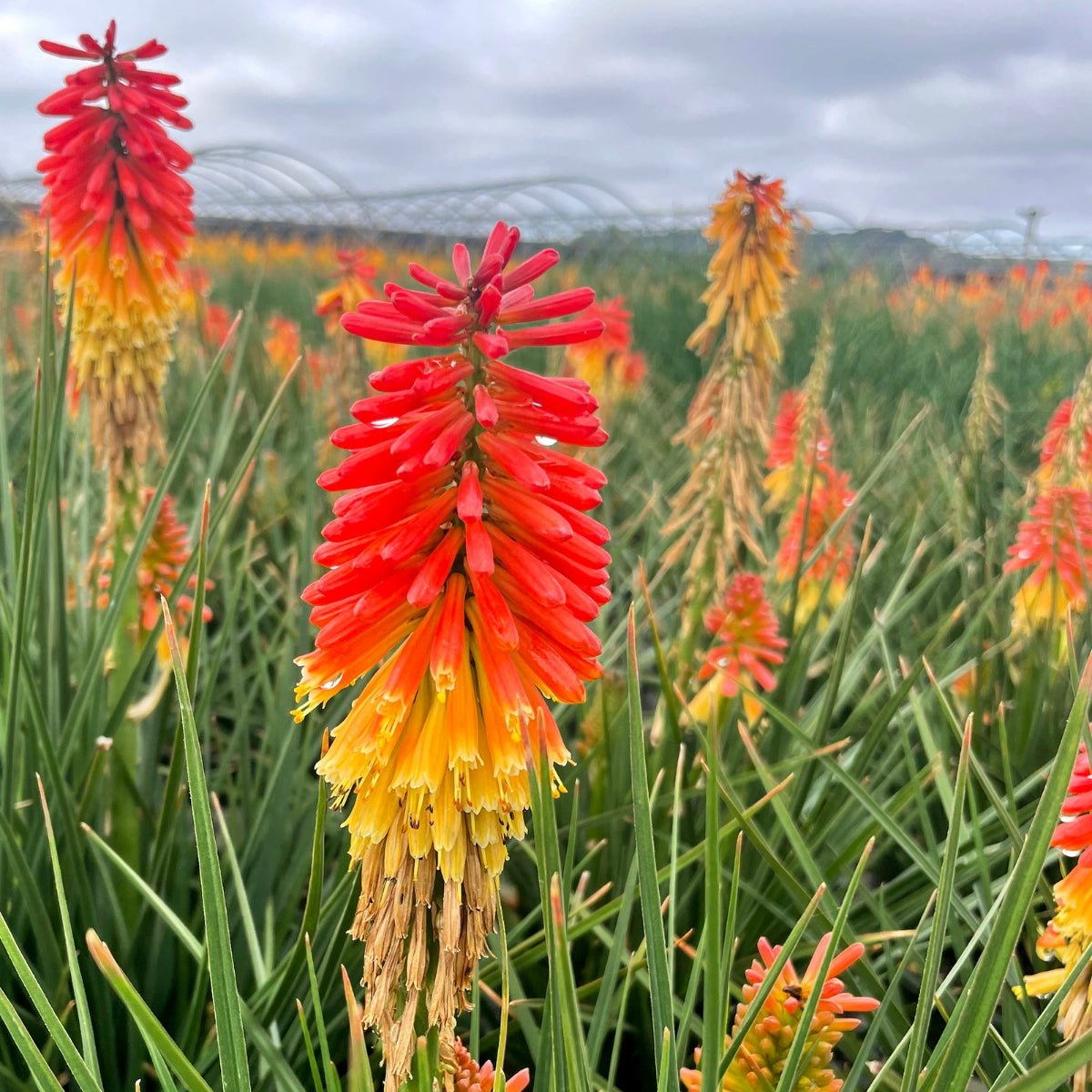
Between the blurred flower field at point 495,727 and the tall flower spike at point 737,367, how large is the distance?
1 cm

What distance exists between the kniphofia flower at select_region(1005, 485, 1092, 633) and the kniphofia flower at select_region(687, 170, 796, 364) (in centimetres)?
90

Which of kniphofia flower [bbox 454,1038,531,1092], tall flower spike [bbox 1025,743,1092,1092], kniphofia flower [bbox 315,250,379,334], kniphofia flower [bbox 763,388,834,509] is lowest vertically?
kniphofia flower [bbox 454,1038,531,1092]

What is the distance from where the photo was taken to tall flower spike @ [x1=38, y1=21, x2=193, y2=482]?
2094 mm

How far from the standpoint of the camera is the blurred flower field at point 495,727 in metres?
0.99

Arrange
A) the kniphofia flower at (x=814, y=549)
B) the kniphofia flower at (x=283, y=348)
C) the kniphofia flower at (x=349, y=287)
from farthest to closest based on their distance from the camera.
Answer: the kniphofia flower at (x=283, y=348) → the kniphofia flower at (x=349, y=287) → the kniphofia flower at (x=814, y=549)

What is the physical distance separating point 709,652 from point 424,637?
1590 mm

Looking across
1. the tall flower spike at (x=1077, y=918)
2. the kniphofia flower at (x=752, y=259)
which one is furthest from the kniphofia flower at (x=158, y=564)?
the tall flower spike at (x=1077, y=918)

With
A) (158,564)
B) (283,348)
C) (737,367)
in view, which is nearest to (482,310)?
(158,564)

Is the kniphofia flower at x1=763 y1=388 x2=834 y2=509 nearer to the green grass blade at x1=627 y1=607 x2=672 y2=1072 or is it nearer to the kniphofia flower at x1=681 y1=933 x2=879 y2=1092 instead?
the kniphofia flower at x1=681 y1=933 x2=879 y2=1092

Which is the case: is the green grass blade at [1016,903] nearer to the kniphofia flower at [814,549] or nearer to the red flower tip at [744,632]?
the red flower tip at [744,632]

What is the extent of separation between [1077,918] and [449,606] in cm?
87

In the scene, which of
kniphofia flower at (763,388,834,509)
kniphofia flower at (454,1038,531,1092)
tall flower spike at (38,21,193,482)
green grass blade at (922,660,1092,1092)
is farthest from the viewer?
kniphofia flower at (763,388,834,509)

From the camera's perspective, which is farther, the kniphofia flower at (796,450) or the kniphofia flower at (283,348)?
the kniphofia flower at (283,348)

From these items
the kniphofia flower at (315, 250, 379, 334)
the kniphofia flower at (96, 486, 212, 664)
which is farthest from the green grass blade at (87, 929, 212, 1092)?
the kniphofia flower at (315, 250, 379, 334)
